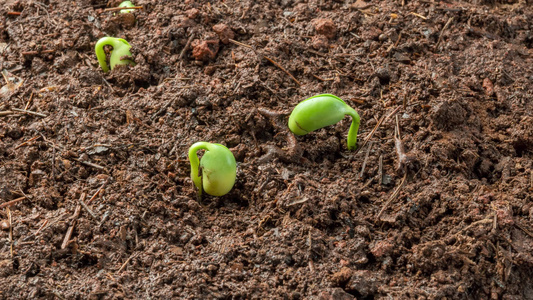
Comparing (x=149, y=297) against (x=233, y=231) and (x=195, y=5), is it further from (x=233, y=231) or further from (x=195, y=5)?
(x=195, y=5)

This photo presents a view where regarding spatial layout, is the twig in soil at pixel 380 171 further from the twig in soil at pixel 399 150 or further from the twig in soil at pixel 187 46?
the twig in soil at pixel 187 46

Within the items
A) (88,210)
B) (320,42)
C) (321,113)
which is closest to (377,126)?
(321,113)

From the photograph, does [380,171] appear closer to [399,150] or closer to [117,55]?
[399,150]

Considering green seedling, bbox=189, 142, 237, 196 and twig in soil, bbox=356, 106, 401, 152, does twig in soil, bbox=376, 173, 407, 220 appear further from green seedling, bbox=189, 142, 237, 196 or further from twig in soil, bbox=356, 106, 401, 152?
green seedling, bbox=189, 142, 237, 196

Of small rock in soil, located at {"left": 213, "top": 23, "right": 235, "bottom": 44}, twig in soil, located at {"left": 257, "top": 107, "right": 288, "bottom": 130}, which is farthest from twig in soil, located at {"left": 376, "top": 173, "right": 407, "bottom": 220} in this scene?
small rock in soil, located at {"left": 213, "top": 23, "right": 235, "bottom": 44}

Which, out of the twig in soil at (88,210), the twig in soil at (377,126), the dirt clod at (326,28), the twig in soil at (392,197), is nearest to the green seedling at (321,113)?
the twig in soil at (377,126)

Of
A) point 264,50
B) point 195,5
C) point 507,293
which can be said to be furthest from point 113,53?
point 507,293
